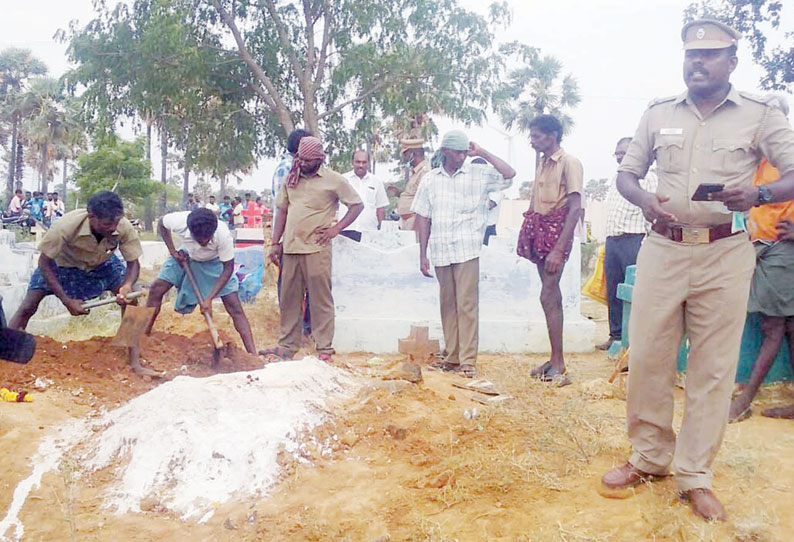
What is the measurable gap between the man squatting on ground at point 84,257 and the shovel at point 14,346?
2.10 meters

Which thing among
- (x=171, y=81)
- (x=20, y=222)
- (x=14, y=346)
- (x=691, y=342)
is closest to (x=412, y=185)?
(x=691, y=342)

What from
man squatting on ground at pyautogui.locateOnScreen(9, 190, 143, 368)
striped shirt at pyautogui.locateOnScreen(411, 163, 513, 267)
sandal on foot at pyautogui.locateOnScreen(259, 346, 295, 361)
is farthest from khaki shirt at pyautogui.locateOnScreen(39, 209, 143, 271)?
striped shirt at pyautogui.locateOnScreen(411, 163, 513, 267)

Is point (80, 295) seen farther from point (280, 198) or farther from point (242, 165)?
point (242, 165)

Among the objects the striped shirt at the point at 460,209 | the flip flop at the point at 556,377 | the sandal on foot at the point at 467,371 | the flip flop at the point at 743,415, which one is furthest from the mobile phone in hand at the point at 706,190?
the sandal on foot at the point at 467,371

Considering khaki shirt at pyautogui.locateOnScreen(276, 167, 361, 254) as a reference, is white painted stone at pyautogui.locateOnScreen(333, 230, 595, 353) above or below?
below

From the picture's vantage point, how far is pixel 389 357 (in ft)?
21.0

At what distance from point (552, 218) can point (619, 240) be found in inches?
59.3

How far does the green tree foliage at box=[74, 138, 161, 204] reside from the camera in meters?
24.7

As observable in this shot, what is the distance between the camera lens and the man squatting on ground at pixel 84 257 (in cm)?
503

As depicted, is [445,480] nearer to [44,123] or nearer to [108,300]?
[108,300]

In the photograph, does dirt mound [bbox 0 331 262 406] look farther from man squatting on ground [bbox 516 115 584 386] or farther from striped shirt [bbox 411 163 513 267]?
man squatting on ground [bbox 516 115 584 386]

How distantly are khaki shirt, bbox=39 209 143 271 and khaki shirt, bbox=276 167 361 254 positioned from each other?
3.77 ft

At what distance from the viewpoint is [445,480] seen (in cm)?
312

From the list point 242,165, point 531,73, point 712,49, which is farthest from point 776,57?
point 531,73
